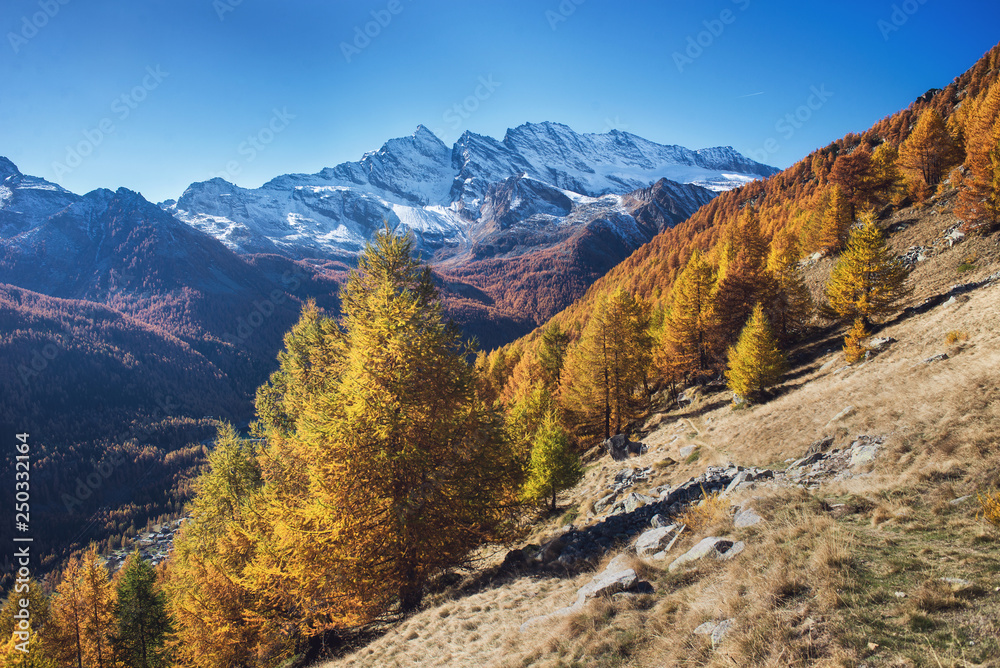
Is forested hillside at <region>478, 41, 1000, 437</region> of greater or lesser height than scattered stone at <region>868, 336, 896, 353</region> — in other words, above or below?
above

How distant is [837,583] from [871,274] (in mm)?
28268

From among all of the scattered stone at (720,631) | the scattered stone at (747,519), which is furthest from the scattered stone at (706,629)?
the scattered stone at (747,519)

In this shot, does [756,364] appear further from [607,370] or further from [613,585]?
[613,585]

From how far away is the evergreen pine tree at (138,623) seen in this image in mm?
23062

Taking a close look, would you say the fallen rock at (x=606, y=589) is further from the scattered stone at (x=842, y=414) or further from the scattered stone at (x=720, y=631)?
the scattered stone at (x=842, y=414)

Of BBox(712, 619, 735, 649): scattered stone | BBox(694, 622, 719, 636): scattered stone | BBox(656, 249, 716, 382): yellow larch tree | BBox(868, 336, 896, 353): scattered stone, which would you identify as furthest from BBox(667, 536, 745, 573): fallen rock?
BBox(656, 249, 716, 382): yellow larch tree

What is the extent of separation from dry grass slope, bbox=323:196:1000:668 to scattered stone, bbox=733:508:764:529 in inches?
6.2

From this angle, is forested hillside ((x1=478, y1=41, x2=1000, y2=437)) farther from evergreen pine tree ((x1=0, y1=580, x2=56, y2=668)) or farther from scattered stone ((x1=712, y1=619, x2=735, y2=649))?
evergreen pine tree ((x1=0, y1=580, x2=56, y2=668))

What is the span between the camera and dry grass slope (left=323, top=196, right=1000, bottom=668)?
4.27 metres

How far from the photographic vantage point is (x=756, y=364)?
922 inches

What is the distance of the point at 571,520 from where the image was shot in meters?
18.3

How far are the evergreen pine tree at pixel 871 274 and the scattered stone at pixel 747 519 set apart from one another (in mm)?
24033

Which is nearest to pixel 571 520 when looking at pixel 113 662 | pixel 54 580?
pixel 113 662

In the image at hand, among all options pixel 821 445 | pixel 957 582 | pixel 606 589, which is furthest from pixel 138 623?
pixel 821 445
